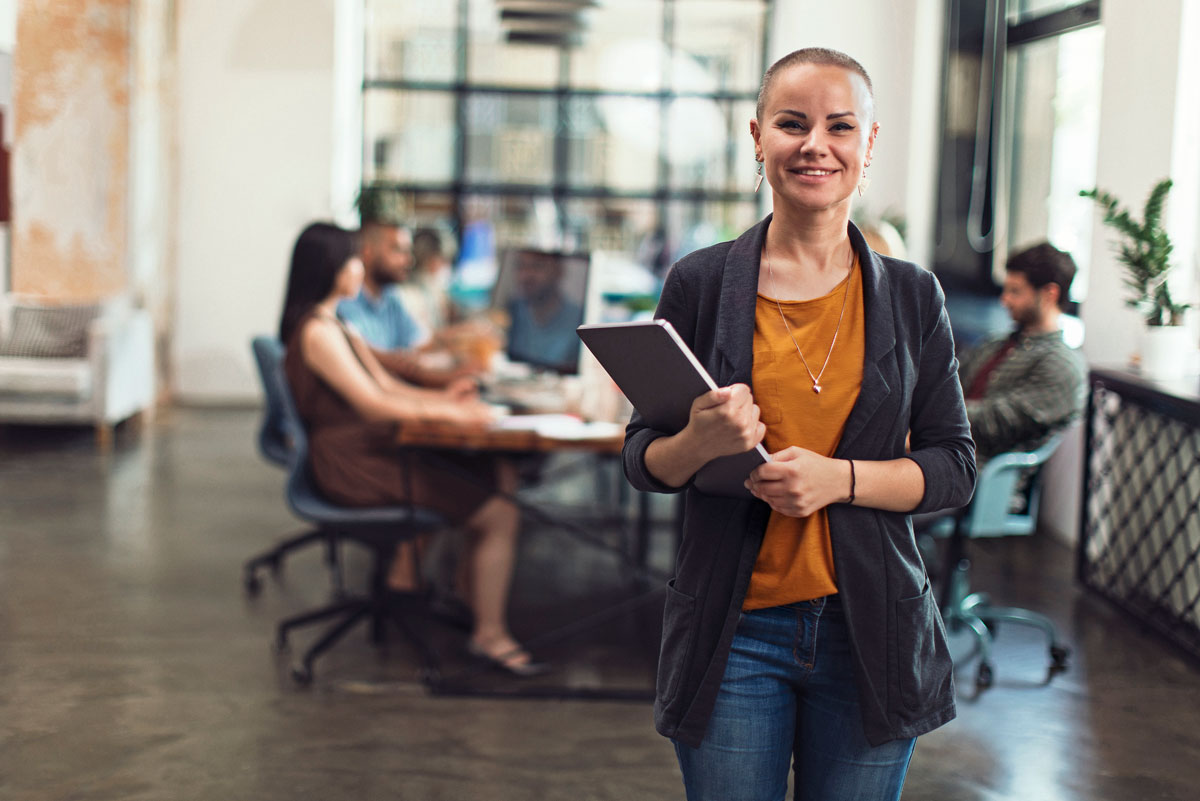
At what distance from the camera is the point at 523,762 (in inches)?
124

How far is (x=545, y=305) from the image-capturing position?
4.29 m

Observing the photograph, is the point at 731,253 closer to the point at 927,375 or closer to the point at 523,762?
the point at 927,375

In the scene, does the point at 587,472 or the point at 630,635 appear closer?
the point at 630,635

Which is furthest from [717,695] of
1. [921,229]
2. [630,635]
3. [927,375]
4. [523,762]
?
[921,229]

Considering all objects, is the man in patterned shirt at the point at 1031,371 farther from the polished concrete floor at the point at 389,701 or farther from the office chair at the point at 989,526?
the polished concrete floor at the point at 389,701

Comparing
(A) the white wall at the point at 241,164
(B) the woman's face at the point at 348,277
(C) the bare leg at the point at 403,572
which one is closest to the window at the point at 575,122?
(A) the white wall at the point at 241,164

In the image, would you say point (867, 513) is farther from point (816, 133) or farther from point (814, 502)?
point (816, 133)

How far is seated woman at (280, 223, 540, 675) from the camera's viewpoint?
3822mm

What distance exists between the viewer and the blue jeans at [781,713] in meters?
1.47

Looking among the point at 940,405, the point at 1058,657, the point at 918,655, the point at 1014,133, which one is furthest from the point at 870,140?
the point at 1014,133

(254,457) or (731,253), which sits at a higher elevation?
(731,253)

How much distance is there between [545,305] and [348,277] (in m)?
0.70

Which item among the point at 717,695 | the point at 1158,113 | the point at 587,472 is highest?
the point at 1158,113

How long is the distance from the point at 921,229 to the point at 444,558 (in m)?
5.20
